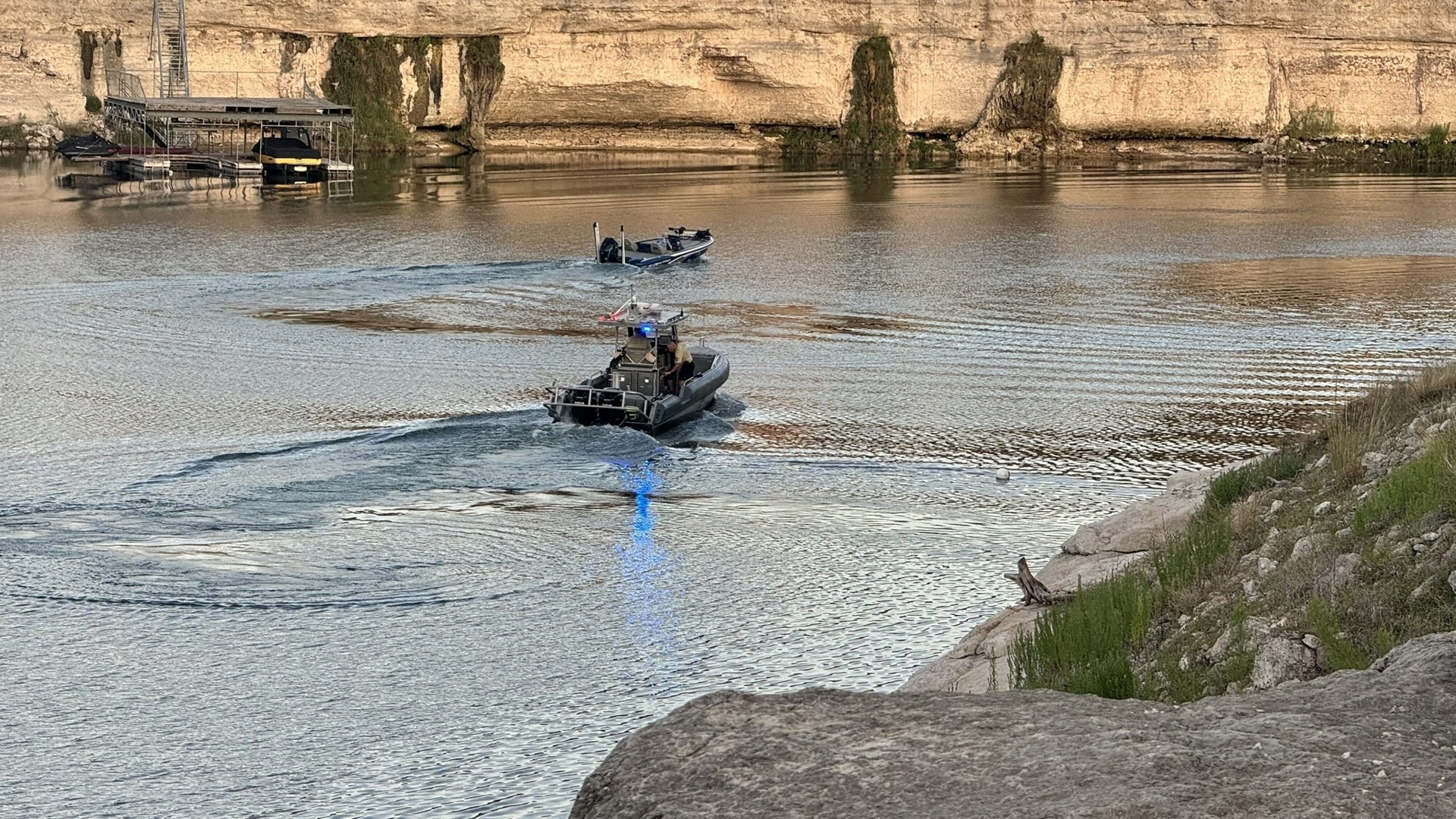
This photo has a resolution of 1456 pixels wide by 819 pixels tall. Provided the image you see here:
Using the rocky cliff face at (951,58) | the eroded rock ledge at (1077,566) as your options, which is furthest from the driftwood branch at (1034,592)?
the rocky cliff face at (951,58)

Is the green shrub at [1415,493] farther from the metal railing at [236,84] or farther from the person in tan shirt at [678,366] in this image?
the metal railing at [236,84]

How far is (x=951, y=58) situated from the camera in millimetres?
81562

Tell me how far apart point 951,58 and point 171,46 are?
3526cm

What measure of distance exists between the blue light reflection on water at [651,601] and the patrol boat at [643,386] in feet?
10.2

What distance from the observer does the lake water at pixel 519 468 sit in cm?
1439

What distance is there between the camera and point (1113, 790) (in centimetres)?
746

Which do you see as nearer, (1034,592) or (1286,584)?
(1286,584)

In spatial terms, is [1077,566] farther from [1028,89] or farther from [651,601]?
[1028,89]

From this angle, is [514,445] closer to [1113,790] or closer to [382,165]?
[1113,790]

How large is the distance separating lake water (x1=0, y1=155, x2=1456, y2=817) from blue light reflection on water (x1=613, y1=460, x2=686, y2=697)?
5 centimetres

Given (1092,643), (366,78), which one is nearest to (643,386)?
(1092,643)

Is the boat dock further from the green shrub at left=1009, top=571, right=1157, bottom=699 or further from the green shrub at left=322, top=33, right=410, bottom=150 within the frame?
the green shrub at left=1009, top=571, right=1157, bottom=699

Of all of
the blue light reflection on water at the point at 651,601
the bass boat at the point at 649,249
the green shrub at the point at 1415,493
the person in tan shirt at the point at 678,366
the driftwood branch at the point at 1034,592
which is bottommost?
the blue light reflection on water at the point at 651,601

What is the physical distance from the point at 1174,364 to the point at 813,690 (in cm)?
2123
